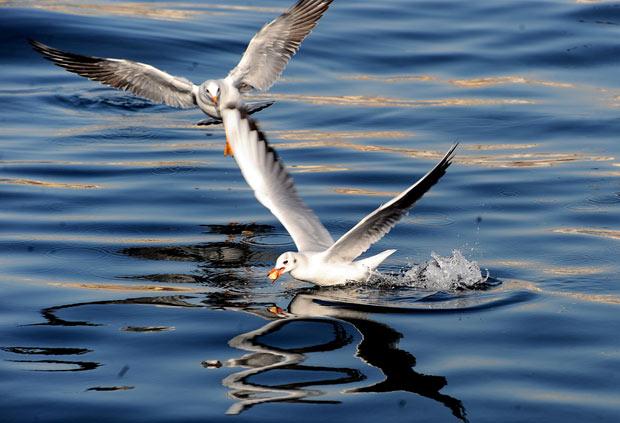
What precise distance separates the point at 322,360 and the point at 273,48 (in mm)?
6562

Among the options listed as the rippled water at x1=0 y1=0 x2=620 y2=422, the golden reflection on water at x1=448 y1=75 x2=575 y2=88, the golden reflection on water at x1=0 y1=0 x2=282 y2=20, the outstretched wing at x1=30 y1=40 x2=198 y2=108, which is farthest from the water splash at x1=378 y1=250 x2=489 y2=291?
the golden reflection on water at x1=0 y1=0 x2=282 y2=20

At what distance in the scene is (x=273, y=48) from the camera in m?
14.5

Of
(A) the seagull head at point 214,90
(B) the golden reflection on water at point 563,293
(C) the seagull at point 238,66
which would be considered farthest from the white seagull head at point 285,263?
(C) the seagull at point 238,66

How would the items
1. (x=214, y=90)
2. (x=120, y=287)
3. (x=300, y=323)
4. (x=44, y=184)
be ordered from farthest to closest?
(x=44, y=184) < (x=214, y=90) < (x=120, y=287) < (x=300, y=323)

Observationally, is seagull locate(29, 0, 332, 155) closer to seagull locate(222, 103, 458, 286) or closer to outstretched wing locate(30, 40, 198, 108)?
outstretched wing locate(30, 40, 198, 108)

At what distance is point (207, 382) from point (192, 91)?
6.33 m

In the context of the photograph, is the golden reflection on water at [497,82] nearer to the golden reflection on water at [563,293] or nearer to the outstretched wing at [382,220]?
the golden reflection on water at [563,293]

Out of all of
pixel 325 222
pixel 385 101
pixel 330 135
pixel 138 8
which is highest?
pixel 138 8

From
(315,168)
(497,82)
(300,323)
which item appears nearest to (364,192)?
(315,168)

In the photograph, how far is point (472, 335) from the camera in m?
9.08

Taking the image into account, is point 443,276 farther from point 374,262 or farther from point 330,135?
point 330,135

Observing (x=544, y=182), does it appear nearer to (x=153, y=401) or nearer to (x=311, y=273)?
(x=311, y=273)

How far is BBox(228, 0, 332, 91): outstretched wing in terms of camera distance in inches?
564

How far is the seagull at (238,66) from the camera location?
1414 cm
